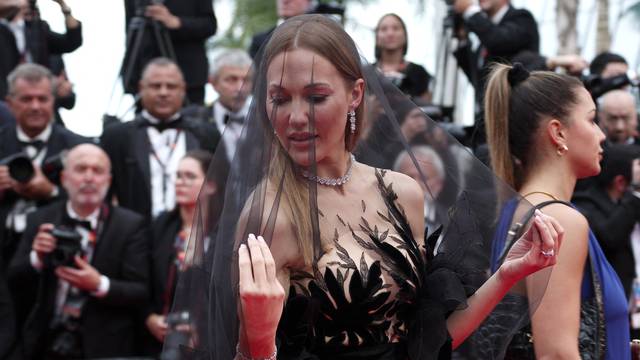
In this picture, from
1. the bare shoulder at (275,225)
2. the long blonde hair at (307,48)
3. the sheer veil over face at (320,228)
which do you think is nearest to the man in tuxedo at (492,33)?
the sheer veil over face at (320,228)

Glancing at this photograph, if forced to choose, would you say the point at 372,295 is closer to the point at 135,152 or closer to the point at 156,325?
the point at 156,325

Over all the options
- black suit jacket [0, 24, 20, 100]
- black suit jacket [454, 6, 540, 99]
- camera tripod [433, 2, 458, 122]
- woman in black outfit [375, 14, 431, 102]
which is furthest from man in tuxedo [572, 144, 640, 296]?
black suit jacket [0, 24, 20, 100]

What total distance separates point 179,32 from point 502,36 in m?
2.43

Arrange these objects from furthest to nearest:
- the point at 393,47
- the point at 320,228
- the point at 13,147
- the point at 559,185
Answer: the point at 393,47 → the point at 13,147 → the point at 559,185 → the point at 320,228

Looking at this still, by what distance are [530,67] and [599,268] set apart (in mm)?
3042

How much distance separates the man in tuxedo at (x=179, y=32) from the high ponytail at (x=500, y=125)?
4795 mm

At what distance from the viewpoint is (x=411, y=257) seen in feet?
9.39

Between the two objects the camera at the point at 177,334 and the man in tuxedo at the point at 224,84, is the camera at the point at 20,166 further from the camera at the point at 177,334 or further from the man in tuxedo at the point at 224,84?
the camera at the point at 177,334

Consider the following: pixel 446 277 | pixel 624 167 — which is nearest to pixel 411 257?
pixel 446 277

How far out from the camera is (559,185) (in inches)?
133

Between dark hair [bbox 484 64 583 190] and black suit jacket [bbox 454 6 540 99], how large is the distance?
3546mm

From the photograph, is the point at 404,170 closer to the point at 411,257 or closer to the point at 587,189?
the point at 411,257

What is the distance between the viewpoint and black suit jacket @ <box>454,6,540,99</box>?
23.6 ft

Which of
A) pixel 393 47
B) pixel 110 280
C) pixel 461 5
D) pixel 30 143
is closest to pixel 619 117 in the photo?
pixel 461 5
